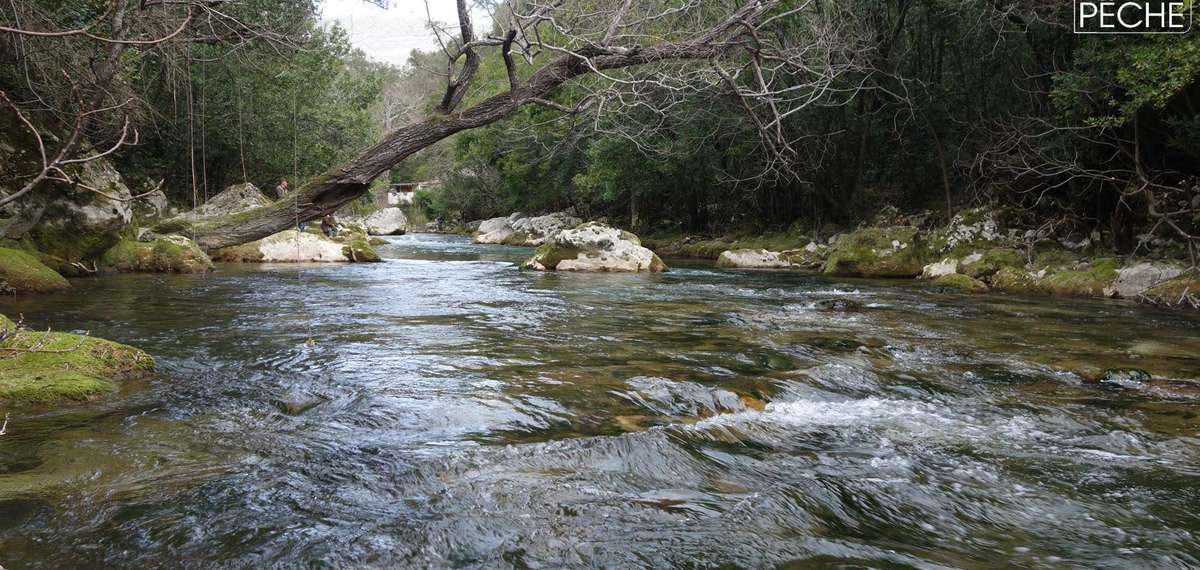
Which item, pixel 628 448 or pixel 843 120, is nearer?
pixel 628 448

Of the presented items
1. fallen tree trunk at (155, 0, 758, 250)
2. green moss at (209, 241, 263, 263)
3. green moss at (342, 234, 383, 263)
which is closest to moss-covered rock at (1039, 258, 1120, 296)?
fallen tree trunk at (155, 0, 758, 250)

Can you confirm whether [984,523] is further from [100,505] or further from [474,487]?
[100,505]

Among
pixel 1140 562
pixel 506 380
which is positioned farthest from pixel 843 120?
pixel 1140 562

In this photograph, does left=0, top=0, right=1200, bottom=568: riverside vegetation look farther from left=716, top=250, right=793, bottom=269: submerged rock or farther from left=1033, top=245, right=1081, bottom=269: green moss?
left=716, top=250, right=793, bottom=269: submerged rock

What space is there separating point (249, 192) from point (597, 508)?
16.8 meters

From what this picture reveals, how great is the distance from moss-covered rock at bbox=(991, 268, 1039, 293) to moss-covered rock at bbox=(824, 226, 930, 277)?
2417 millimetres

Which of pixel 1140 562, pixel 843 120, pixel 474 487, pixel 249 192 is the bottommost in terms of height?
pixel 1140 562

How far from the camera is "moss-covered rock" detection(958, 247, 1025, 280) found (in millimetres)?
14945

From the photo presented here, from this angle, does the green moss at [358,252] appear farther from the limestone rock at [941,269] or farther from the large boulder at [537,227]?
the large boulder at [537,227]

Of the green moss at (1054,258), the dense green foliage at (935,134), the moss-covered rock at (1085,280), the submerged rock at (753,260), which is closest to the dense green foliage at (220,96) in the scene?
the dense green foliage at (935,134)

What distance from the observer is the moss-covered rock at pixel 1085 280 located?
1250cm

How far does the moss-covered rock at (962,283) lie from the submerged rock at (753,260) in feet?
18.6

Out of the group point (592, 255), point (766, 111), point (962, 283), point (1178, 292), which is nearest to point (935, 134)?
point (962, 283)

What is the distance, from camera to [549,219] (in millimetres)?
38969
